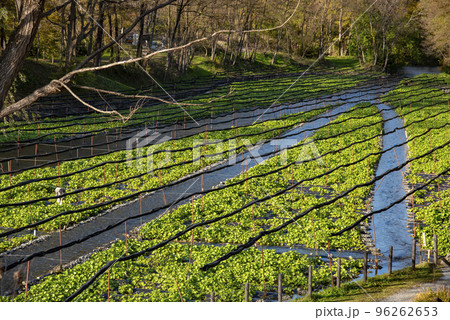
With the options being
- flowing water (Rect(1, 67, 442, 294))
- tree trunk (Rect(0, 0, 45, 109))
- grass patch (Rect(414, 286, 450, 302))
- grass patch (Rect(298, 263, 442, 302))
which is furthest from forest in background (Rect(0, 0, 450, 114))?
grass patch (Rect(414, 286, 450, 302))

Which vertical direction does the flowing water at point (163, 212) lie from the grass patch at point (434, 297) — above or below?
below

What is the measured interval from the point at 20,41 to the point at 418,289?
8067mm

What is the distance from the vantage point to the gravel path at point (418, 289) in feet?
28.5

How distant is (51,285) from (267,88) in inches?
1383

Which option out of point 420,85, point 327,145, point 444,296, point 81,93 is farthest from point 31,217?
point 420,85

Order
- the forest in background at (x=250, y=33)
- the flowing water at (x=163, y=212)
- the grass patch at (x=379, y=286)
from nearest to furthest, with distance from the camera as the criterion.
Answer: the grass patch at (x=379, y=286) < the flowing water at (x=163, y=212) < the forest in background at (x=250, y=33)

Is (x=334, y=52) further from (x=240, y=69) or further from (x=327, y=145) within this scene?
(x=327, y=145)

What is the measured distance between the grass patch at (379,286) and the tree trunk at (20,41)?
627cm

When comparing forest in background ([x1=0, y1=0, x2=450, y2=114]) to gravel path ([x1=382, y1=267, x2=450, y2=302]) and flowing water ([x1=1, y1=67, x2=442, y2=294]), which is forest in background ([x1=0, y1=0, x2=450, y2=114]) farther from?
gravel path ([x1=382, y1=267, x2=450, y2=302])

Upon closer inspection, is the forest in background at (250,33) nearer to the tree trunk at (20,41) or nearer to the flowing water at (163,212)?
the flowing water at (163,212)

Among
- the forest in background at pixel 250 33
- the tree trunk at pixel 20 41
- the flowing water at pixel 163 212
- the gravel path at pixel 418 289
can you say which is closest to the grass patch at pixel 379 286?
the gravel path at pixel 418 289

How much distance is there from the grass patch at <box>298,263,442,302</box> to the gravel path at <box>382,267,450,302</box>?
11 centimetres

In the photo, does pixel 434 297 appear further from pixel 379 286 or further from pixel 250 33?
pixel 250 33

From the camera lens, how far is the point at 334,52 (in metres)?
81.9
